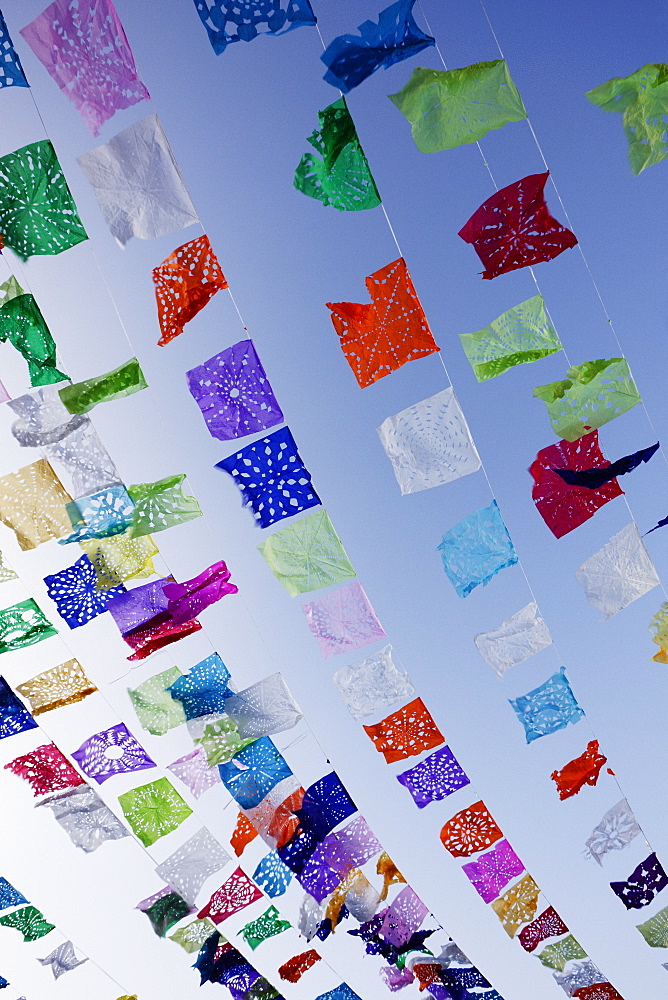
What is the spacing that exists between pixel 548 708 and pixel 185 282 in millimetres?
2482

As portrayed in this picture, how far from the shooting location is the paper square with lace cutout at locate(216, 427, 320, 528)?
2869mm

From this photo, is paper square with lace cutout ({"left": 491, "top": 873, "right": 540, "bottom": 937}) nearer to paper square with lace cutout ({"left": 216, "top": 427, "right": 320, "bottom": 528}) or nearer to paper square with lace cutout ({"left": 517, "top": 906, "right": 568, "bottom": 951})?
paper square with lace cutout ({"left": 517, "top": 906, "right": 568, "bottom": 951})

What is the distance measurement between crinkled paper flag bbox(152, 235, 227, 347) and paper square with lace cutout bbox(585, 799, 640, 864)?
10.3 ft

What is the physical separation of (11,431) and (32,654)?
1.25m

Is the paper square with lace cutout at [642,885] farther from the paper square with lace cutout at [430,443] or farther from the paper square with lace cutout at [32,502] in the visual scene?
the paper square with lace cutout at [32,502]

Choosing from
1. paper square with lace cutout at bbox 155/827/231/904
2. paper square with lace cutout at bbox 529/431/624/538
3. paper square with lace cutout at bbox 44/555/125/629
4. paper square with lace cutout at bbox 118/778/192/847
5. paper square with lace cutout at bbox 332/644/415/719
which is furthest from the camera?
paper square with lace cutout at bbox 155/827/231/904

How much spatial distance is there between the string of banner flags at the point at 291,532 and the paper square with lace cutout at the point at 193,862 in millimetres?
14

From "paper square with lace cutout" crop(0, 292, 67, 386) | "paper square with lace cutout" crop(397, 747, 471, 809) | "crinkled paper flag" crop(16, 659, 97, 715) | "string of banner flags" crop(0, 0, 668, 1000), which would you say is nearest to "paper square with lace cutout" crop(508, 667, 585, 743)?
"string of banner flags" crop(0, 0, 668, 1000)

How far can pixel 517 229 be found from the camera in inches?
101

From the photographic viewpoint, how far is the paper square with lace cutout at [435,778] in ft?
12.0

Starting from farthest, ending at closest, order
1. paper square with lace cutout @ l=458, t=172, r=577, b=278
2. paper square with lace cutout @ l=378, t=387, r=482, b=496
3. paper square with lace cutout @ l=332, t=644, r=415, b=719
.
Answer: paper square with lace cutout @ l=332, t=644, r=415, b=719 < paper square with lace cutout @ l=378, t=387, r=482, b=496 < paper square with lace cutout @ l=458, t=172, r=577, b=278

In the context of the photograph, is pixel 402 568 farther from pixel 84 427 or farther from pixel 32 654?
pixel 32 654

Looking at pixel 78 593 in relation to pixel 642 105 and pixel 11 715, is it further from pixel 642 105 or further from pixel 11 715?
pixel 642 105

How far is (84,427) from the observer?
2861mm
